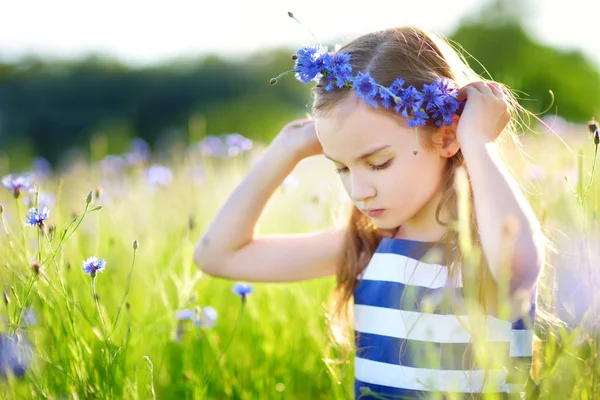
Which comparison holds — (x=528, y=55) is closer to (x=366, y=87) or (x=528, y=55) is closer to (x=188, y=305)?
(x=188, y=305)

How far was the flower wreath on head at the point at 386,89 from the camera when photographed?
62.2 inches

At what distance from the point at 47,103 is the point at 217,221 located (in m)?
14.9

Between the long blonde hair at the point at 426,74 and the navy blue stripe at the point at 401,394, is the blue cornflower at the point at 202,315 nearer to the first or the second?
the navy blue stripe at the point at 401,394

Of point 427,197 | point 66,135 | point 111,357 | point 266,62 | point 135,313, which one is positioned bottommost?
point 66,135

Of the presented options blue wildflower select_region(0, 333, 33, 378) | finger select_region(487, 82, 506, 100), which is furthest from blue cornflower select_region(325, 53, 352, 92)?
blue wildflower select_region(0, 333, 33, 378)

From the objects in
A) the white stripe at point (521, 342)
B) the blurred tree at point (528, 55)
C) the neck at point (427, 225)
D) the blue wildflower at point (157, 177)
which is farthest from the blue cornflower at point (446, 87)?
the blurred tree at point (528, 55)

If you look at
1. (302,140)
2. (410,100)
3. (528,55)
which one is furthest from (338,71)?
(528,55)

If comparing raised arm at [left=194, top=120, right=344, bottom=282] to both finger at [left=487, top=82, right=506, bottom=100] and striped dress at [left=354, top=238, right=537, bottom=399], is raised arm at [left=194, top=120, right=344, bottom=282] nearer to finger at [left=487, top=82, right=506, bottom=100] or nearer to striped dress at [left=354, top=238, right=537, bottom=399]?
striped dress at [left=354, top=238, right=537, bottom=399]

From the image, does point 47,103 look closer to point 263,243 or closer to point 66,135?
point 66,135

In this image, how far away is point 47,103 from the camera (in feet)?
51.5

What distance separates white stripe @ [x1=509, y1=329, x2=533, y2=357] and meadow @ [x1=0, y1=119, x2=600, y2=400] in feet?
0.20

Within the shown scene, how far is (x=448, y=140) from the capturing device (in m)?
1.67

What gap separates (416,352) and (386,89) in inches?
24.6

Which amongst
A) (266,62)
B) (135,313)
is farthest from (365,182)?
(266,62)
